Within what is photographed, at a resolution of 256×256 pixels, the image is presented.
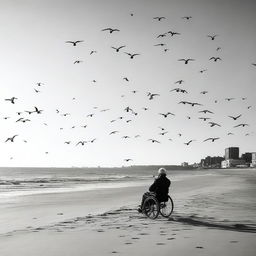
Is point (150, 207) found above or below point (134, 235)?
above

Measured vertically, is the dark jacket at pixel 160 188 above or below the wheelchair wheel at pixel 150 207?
above

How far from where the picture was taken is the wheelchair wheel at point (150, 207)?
13497mm

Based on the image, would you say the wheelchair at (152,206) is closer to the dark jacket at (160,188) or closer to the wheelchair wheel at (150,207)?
the wheelchair wheel at (150,207)

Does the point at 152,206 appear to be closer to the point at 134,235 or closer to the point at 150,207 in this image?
the point at 150,207

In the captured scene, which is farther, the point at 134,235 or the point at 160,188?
the point at 160,188

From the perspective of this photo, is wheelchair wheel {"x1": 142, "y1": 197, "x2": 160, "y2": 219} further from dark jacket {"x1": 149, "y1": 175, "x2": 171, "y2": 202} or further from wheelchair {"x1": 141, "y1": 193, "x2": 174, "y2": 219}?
dark jacket {"x1": 149, "y1": 175, "x2": 171, "y2": 202}

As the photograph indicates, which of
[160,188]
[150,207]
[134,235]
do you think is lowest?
[134,235]

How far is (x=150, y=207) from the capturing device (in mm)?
13789

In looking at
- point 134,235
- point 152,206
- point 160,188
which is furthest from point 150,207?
point 134,235

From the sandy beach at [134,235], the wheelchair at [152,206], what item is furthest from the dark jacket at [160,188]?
the sandy beach at [134,235]

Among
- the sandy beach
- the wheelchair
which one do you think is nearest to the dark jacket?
the wheelchair

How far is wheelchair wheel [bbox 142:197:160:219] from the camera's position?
44.3ft

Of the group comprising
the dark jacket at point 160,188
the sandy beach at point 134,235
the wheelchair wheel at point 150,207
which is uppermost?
the dark jacket at point 160,188

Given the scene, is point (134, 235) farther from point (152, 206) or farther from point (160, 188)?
point (160, 188)
